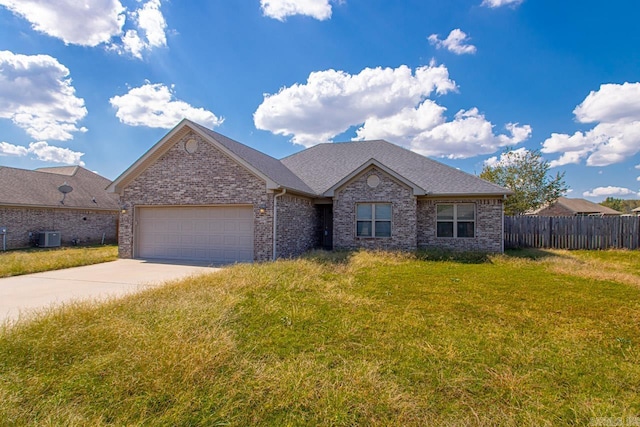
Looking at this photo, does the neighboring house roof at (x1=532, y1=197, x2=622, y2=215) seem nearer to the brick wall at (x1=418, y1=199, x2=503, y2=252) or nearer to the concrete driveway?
the brick wall at (x1=418, y1=199, x2=503, y2=252)

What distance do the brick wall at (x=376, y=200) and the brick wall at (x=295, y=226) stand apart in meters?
1.35

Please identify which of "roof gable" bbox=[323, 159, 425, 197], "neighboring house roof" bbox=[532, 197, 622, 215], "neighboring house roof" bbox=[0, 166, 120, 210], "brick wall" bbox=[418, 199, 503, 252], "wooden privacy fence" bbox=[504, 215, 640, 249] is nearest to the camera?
"roof gable" bbox=[323, 159, 425, 197]

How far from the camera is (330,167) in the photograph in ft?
57.2

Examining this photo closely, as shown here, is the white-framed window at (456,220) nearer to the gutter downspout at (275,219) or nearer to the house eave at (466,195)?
the house eave at (466,195)

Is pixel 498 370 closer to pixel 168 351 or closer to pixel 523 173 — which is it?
pixel 168 351

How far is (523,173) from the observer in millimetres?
26203

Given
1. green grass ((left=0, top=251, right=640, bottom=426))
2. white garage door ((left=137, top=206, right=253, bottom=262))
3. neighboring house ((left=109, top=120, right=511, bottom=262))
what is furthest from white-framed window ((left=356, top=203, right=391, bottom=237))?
green grass ((left=0, top=251, right=640, bottom=426))

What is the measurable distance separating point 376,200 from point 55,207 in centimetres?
1902

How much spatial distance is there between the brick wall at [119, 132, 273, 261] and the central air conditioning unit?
26.7 ft

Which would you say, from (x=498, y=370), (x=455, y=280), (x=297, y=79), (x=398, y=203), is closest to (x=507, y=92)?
(x=398, y=203)

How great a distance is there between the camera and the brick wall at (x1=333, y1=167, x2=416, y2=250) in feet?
44.0

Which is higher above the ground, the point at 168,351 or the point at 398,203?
the point at 398,203

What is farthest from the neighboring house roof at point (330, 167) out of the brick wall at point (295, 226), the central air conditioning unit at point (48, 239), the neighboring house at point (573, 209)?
the neighboring house at point (573, 209)

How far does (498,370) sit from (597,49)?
15630 mm
